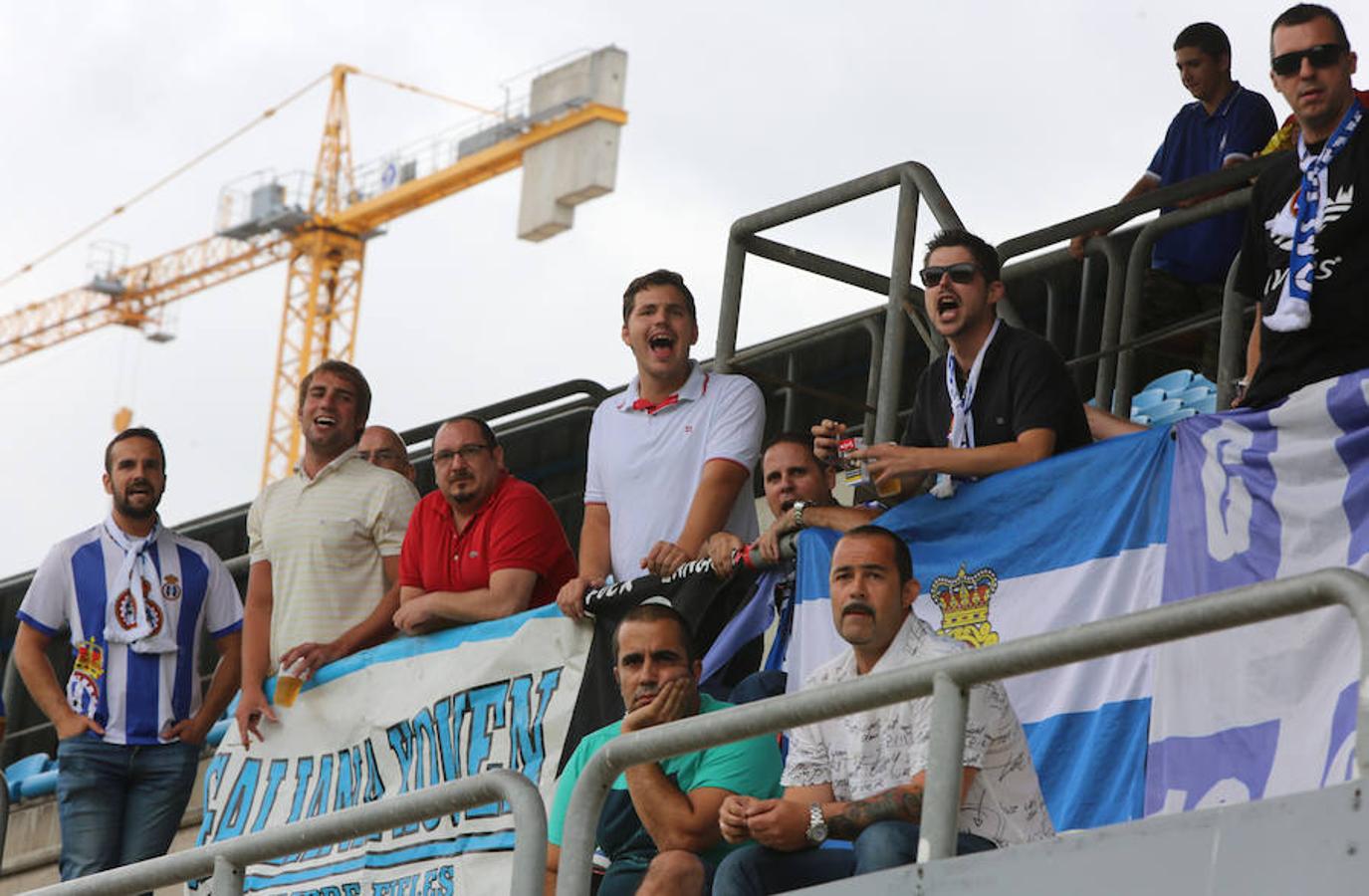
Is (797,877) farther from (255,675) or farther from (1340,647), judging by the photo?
(255,675)

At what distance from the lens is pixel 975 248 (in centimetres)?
729

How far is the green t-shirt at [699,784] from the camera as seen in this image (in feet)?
20.8

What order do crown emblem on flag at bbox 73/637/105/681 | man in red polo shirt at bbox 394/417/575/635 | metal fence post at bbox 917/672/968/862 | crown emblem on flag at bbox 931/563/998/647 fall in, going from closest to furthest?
metal fence post at bbox 917/672/968/862 < crown emblem on flag at bbox 931/563/998/647 < man in red polo shirt at bbox 394/417/575/635 < crown emblem on flag at bbox 73/637/105/681

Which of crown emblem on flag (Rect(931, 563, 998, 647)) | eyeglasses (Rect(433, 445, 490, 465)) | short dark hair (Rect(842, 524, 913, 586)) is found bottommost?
short dark hair (Rect(842, 524, 913, 586))

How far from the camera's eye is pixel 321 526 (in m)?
9.10

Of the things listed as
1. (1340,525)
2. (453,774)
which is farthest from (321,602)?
(1340,525)

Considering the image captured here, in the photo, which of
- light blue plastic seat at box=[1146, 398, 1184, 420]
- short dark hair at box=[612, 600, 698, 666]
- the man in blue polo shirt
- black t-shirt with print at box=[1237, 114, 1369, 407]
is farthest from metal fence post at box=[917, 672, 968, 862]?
light blue plastic seat at box=[1146, 398, 1184, 420]

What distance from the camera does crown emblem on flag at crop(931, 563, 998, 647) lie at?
23.5ft

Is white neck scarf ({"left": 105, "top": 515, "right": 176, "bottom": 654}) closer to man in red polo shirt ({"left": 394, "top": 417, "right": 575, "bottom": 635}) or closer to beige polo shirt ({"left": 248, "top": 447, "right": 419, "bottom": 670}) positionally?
beige polo shirt ({"left": 248, "top": 447, "right": 419, "bottom": 670})

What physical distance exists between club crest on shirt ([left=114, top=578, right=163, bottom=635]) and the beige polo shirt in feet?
1.43

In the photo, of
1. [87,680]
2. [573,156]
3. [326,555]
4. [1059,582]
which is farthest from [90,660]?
[573,156]

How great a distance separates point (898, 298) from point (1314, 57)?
7.47ft

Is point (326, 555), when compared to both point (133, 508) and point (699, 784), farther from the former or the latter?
point (699, 784)

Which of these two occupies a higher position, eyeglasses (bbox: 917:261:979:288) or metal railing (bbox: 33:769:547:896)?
eyeglasses (bbox: 917:261:979:288)
